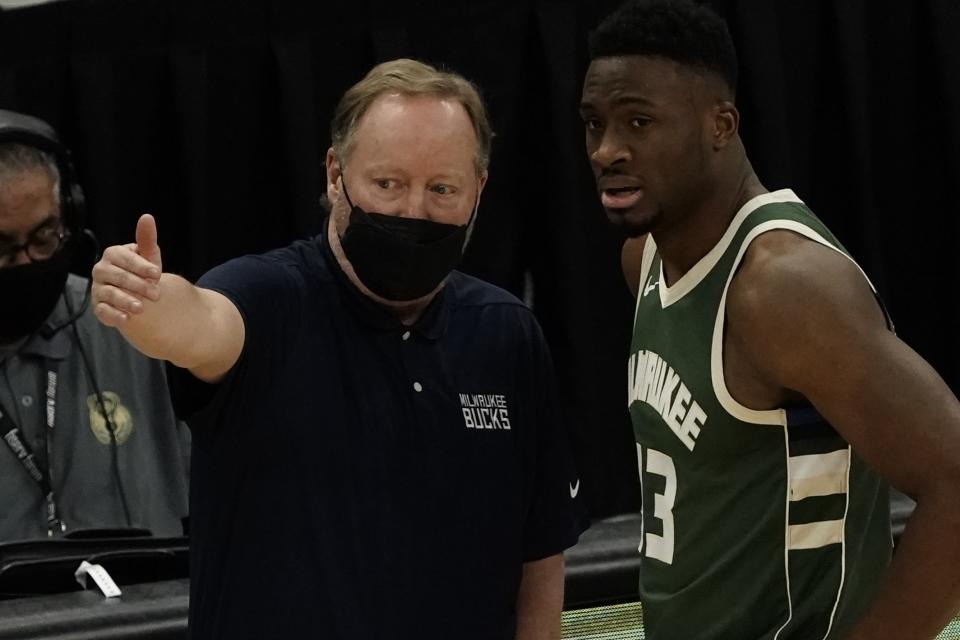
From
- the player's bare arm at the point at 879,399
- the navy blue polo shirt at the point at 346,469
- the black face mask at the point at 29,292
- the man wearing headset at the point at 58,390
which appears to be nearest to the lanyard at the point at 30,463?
the man wearing headset at the point at 58,390

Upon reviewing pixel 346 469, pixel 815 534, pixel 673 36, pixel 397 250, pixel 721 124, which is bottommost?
pixel 815 534

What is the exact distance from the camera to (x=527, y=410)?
7.73 feet

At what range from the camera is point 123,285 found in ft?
6.19

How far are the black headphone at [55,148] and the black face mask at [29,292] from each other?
0.22ft

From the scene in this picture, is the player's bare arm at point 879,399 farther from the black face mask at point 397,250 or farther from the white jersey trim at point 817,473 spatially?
the black face mask at point 397,250

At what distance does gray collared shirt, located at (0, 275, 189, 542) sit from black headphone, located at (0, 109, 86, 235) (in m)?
0.17

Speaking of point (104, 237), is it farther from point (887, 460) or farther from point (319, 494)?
point (887, 460)

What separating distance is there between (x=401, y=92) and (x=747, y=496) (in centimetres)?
73

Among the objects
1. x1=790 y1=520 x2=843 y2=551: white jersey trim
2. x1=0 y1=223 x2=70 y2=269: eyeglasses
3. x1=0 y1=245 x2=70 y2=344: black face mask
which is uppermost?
x1=0 y1=223 x2=70 y2=269: eyeglasses

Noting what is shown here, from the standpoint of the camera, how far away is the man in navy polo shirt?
7.07 ft

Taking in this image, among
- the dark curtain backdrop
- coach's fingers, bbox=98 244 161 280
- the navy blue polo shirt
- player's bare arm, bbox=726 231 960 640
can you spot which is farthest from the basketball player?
the dark curtain backdrop

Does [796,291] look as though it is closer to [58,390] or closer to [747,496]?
[747,496]

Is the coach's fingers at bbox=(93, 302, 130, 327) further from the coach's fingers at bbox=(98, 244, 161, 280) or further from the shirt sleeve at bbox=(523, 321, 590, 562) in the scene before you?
the shirt sleeve at bbox=(523, 321, 590, 562)

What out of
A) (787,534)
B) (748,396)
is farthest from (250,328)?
(787,534)
